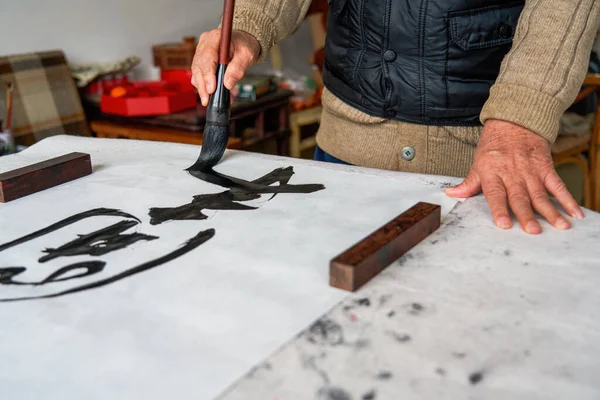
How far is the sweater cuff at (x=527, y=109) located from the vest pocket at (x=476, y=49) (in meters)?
0.14

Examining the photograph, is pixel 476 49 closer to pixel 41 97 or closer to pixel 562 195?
pixel 562 195

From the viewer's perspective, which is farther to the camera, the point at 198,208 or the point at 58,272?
the point at 198,208

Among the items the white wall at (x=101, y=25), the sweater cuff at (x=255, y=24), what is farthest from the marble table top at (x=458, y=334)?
the white wall at (x=101, y=25)

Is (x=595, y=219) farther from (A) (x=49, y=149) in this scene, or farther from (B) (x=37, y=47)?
(B) (x=37, y=47)

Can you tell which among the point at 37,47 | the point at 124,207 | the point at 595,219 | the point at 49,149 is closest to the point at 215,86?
the point at 124,207

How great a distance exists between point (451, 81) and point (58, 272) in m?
0.71

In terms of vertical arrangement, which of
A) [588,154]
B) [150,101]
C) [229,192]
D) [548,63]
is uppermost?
[548,63]

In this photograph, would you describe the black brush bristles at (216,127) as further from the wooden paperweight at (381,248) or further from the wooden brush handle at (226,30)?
the wooden paperweight at (381,248)

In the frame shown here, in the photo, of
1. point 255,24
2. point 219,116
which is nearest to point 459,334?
point 219,116

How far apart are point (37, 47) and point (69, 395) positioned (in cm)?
191

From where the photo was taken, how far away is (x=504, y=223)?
75 centimetres

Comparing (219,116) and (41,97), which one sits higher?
(219,116)

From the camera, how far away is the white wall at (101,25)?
6.68ft

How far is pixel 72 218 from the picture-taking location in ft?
2.66
